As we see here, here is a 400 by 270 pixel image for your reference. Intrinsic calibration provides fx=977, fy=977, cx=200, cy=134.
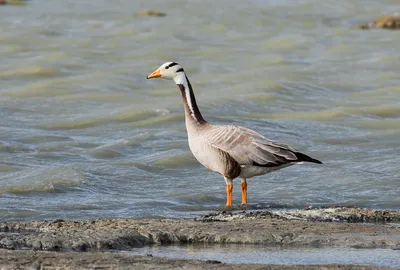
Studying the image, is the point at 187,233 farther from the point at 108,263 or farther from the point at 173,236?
the point at 108,263

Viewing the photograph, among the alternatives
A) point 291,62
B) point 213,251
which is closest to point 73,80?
point 291,62

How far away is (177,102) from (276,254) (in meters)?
Result: 11.9

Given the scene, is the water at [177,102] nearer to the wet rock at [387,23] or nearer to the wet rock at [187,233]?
the wet rock at [387,23]

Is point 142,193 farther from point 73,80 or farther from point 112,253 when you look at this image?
point 73,80

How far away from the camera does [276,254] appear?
786 cm

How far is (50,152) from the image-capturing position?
15180 millimetres

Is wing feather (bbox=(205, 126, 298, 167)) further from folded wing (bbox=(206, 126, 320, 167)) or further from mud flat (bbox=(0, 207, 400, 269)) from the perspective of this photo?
mud flat (bbox=(0, 207, 400, 269))

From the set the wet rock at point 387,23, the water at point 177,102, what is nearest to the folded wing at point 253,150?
the water at point 177,102

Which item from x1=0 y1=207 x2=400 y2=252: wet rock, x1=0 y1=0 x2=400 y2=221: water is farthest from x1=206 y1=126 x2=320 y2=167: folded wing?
x1=0 y1=207 x2=400 y2=252: wet rock

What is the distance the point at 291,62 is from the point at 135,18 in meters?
8.11

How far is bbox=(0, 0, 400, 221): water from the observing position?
503 inches

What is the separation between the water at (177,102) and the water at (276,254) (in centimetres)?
314

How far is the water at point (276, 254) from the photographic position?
755 cm

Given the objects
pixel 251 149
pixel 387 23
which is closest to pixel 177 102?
pixel 251 149
